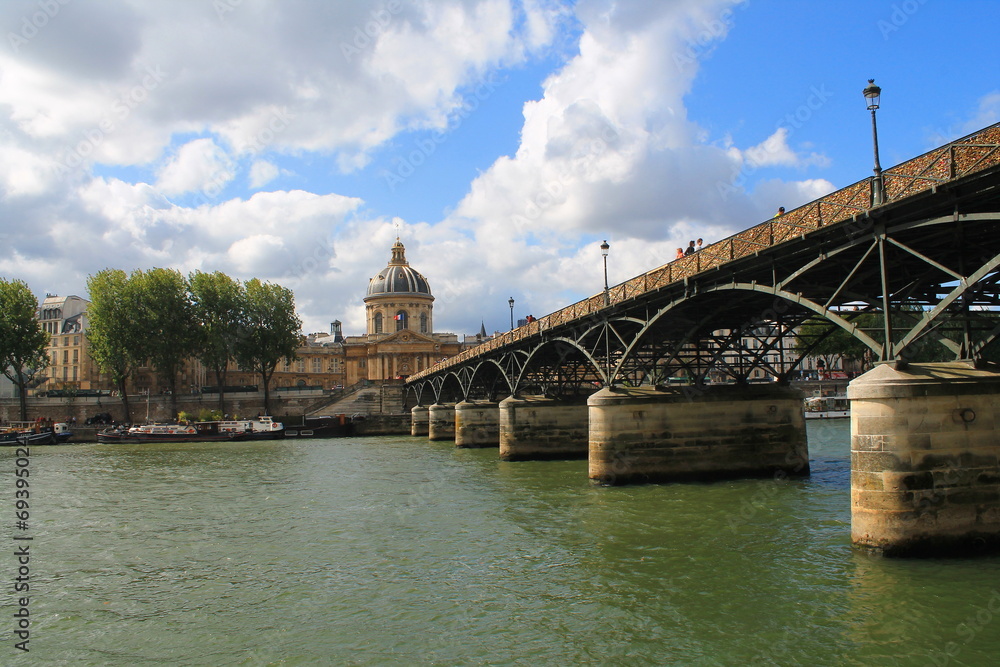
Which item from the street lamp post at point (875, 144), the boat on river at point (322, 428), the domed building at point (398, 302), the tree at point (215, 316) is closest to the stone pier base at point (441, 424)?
the boat on river at point (322, 428)

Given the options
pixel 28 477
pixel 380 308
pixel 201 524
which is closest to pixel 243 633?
pixel 201 524

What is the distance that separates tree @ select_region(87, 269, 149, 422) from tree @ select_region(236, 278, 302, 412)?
1007 cm

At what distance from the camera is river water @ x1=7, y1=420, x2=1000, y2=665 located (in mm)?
11031

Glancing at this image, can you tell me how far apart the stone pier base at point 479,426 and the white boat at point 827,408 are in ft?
106

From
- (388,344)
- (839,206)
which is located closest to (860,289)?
(839,206)

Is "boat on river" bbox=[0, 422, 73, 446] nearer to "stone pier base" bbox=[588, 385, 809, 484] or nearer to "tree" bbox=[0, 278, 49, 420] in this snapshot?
"tree" bbox=[0, 278, 49, 420]

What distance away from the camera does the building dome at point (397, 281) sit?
476ft

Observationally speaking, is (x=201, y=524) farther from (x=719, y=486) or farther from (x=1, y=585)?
(x=719, y=486)

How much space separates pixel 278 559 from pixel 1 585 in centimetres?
517

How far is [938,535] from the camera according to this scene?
1343 centimetres

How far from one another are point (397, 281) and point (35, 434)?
86.8 meters

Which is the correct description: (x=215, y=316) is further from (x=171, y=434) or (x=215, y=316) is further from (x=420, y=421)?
(x=420, y=421)

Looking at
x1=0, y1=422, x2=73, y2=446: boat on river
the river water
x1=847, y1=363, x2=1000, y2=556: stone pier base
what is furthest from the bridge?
x1=0, y1=422, x2=73, y2=446: boat on river

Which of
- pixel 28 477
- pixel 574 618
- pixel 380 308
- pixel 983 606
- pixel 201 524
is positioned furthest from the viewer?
pixel 380 308
